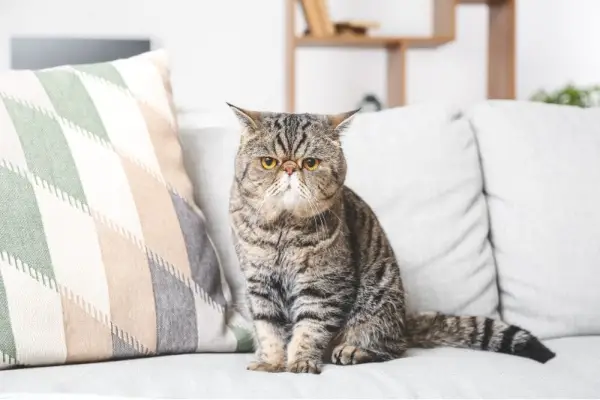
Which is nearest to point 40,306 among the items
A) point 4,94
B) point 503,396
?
point 4,94

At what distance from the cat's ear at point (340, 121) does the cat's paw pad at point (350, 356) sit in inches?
14.6

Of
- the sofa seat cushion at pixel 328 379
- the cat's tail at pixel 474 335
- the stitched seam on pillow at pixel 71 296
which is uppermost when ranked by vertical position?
the stitched seam on pillow at pixel 71 296

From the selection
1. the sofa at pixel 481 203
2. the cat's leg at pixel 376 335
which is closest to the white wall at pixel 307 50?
the sofa at pixel 481 203

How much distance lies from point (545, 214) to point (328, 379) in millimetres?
631

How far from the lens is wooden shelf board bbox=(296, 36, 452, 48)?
8.41 feet

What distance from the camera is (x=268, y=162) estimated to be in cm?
123

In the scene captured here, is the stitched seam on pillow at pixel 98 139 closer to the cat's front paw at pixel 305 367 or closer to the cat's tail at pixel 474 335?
the cat's front paw at pixel 305 367

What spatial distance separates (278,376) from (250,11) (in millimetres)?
1928

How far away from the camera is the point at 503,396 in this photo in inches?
39.3

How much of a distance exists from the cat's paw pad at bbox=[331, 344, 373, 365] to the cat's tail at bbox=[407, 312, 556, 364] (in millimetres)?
154

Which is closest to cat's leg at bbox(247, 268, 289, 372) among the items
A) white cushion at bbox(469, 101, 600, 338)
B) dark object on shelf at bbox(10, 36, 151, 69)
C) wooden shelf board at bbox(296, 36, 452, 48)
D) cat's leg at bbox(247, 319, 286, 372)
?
cat's leg at bbox(247, 319, 286, 372)

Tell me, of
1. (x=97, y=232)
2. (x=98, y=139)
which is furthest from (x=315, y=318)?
(x=98, y=139)

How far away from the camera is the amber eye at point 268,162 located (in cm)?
123

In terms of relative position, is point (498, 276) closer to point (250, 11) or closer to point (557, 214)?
point (557, 214)
